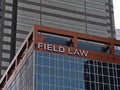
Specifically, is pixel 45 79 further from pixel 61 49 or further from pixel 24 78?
pixel 24 78

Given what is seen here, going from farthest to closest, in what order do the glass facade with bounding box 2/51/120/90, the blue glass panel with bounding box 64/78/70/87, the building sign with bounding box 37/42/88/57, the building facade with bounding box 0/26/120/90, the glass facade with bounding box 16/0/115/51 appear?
the glass facade with bounding box 16/0/115/51
the building sign with bounding box 37/42/88/57
the blue glass panel with bounding box 64/78/70/87
the building facade with bounding box 0/26/120/90
the glass facade with bounding box 2/51/120/90

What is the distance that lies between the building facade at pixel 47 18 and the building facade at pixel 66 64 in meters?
50.2

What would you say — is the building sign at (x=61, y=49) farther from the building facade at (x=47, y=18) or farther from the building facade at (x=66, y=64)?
the building facade at (x=47, y=18)

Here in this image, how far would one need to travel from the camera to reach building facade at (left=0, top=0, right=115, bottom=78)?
16650 centimetres

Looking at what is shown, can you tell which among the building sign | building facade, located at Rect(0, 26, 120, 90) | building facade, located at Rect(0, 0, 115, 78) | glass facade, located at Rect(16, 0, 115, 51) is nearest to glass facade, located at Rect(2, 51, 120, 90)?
building facade, located at Rect(0, 26, 120, 90)

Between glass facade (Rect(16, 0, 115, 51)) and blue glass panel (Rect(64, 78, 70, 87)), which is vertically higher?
glass facade (Rect(16, 0, 115, 51))

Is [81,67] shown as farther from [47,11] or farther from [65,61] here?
[47,11]

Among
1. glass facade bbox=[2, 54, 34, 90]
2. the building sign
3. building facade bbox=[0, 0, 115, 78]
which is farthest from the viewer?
building facade bbox=[0, 0, 115, 78]

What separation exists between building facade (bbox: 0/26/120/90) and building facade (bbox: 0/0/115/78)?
50.2 metres

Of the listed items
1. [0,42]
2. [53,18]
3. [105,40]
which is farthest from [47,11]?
[105,40]

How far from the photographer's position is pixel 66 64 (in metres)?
108

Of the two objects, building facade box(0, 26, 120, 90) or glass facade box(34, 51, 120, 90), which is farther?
building facade box(0, 26, 120, 90)

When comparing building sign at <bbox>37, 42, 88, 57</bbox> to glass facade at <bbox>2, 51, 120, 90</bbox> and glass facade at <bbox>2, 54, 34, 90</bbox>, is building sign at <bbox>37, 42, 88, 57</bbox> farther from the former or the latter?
glass facade at <bbox>2, 54, 34, 90</bbox>

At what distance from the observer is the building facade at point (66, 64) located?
10538cm
